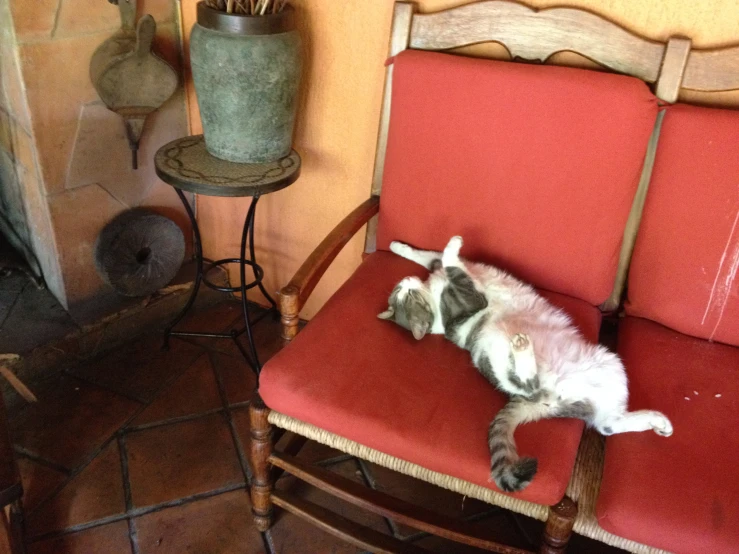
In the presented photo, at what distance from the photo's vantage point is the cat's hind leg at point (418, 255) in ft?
5.03

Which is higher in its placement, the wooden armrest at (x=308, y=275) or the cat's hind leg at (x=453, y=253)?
the cat's hind leg at (x=453, y=253)

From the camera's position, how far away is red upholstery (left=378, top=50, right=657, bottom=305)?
1.32 meters

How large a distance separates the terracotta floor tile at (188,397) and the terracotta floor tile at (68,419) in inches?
2.4

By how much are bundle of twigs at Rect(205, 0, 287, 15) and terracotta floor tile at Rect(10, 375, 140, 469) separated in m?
1.15

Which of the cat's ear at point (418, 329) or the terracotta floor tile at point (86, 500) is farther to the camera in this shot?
the terracotta floor tile at point (86, 500)

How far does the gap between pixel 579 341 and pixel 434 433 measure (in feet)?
1.36

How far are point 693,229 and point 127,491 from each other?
4.98ft

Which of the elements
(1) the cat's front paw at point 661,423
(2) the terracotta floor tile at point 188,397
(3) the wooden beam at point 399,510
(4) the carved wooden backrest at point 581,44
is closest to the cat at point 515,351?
(1) the cat's front paw at point 661,423

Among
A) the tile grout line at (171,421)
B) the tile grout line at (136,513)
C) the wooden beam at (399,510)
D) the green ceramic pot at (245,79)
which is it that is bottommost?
the tile grout line at (136,513)

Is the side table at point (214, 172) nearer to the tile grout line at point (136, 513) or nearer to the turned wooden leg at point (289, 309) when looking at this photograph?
the turned wooden leg at point (289, 309)

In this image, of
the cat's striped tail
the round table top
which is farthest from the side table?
the cat's striped tail

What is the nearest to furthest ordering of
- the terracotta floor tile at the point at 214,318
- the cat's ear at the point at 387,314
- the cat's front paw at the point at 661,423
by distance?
the cat's front paw at the point at 661,423, the cat's ear at the point at 387,314, the terracotta floor tile at the point at 214,318

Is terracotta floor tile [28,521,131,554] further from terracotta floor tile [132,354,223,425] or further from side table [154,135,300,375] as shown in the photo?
side table [154,135,300,375]

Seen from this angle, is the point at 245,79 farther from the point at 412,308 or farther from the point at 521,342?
the point at 521,342
